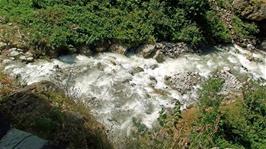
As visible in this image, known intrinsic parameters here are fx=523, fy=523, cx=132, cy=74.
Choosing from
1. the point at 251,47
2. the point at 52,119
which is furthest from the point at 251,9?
the point at 52,119

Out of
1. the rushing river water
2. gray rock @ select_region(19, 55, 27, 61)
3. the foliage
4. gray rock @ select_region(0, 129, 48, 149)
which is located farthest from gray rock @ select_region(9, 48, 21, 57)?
the foliage

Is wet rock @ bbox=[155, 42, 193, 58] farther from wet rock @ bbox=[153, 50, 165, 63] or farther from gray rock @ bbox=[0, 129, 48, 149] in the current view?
gray rock @ bbox=[0, 129, 48, 149]

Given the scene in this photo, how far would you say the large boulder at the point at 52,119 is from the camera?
6.65 metres

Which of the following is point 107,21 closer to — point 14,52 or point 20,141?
point 14,52

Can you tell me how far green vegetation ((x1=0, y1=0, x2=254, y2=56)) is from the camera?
12578 millimetres

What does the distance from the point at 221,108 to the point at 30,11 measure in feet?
18.0

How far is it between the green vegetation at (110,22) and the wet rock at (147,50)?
0.52ft

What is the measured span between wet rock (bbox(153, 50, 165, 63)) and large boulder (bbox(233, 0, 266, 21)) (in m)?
3.40

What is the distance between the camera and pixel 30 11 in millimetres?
13078

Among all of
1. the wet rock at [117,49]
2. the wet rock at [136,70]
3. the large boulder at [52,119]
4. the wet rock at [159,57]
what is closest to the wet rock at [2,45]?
the wet rock at [117,49]

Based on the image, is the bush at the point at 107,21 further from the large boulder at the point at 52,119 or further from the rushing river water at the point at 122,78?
the large boulder at the point at 52,119

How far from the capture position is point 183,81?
41.1 ft

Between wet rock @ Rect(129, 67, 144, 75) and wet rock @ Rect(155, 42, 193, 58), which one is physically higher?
wet rock @ Rect(155, 42, 193, 58)

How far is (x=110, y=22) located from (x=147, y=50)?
1199mm
